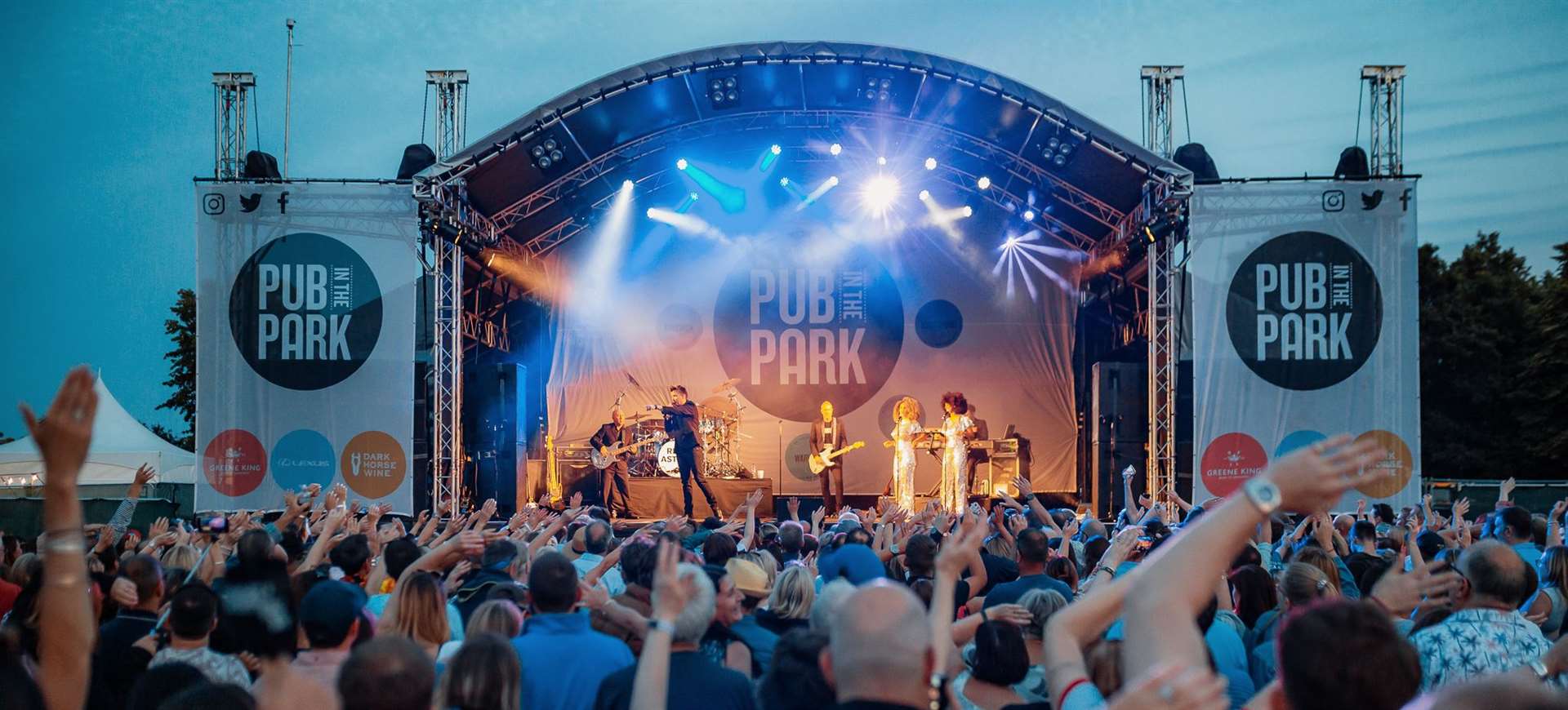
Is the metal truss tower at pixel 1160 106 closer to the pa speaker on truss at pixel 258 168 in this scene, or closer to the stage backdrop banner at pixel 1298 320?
the stage backdrop banner at pixel 1298 320

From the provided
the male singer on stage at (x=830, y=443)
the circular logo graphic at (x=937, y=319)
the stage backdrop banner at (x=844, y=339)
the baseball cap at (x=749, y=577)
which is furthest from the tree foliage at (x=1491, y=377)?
the baseball cap at (x=749, y=577)

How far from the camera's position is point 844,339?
18984 millimetres

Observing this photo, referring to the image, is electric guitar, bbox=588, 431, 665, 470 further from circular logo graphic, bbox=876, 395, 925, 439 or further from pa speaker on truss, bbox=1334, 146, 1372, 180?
pa speaker on truss, bbox=1334, 146, 1372, 180

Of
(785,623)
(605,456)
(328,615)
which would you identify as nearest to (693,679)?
(328,615)

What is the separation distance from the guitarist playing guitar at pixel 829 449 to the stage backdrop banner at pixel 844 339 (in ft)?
5.61

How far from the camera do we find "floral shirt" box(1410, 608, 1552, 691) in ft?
10.5

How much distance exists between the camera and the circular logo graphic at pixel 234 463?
1341 cm

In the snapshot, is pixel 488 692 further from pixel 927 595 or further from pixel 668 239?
pixel 668 239

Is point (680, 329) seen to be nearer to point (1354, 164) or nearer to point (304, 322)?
point (304, 322)

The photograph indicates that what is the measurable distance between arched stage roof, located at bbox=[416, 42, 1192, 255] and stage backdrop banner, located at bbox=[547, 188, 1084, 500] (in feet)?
8.35

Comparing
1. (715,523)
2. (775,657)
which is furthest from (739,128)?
(775,657)

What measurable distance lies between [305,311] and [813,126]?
6773 millimetres

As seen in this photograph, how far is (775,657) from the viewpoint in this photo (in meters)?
2.69

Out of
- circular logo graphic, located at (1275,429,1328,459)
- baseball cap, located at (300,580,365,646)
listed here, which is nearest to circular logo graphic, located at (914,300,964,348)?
circular logo graphic, located at (1275,429,1328,459)
